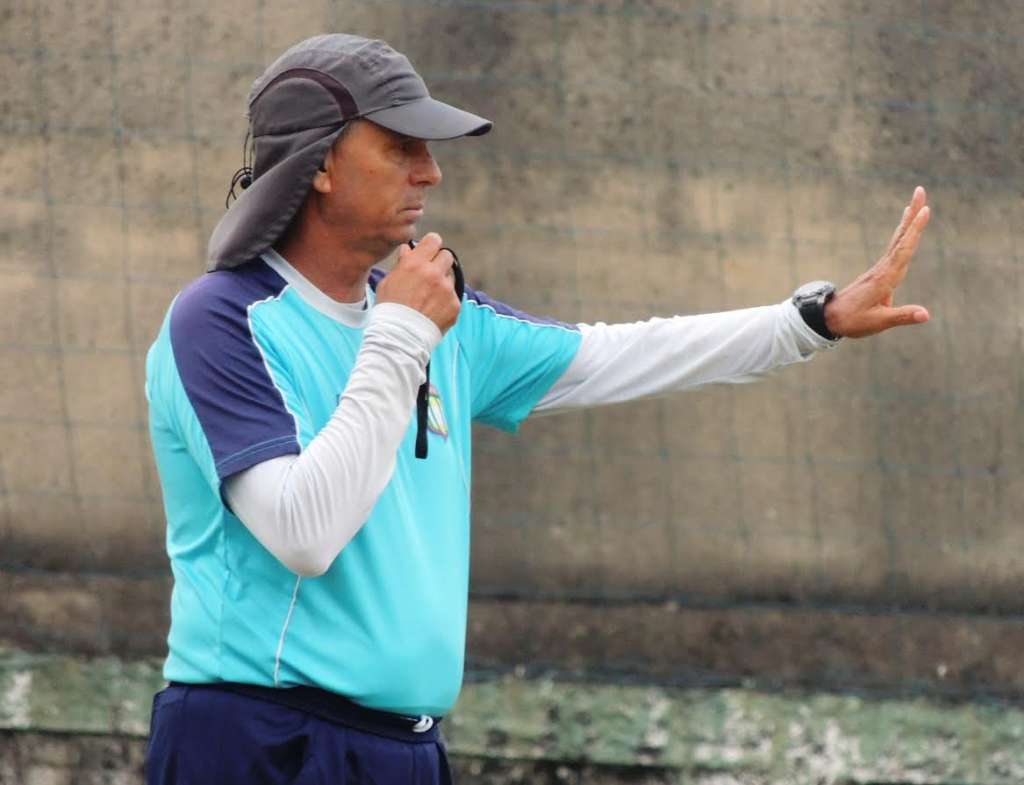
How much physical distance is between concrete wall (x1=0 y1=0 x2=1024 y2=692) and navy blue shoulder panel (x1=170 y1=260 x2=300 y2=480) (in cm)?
255

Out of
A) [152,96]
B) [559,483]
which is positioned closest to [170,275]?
[152,96]

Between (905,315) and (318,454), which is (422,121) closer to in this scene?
(318,454)

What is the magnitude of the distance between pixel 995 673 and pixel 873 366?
965 millimetres

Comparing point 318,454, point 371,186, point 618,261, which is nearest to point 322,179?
point 371,186

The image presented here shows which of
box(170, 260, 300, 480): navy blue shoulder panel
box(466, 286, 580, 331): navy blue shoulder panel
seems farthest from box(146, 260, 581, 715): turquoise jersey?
box(466, 286, 580, 331): navy blue shoulder panel

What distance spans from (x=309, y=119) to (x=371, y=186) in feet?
0.46

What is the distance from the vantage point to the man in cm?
279

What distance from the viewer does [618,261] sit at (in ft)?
17.9

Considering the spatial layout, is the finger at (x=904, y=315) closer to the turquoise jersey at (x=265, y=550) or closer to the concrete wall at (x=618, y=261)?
the turquoise jersey at (x=265, y=550)

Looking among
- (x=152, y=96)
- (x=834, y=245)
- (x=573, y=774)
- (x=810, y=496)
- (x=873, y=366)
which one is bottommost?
(x=573, y=774)

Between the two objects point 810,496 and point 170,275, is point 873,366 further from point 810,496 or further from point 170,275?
point 170,275

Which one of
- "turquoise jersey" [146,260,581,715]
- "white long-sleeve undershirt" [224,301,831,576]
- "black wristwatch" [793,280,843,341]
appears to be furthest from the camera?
"black wristwatch" [793,280,843,341]

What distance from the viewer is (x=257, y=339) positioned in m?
2.89

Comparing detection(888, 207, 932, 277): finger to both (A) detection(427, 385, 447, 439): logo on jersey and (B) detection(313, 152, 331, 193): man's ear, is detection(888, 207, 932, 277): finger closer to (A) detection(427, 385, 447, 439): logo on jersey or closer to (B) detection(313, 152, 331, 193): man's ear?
(A) detection(427, 385, 447, 439): logo on jersey
